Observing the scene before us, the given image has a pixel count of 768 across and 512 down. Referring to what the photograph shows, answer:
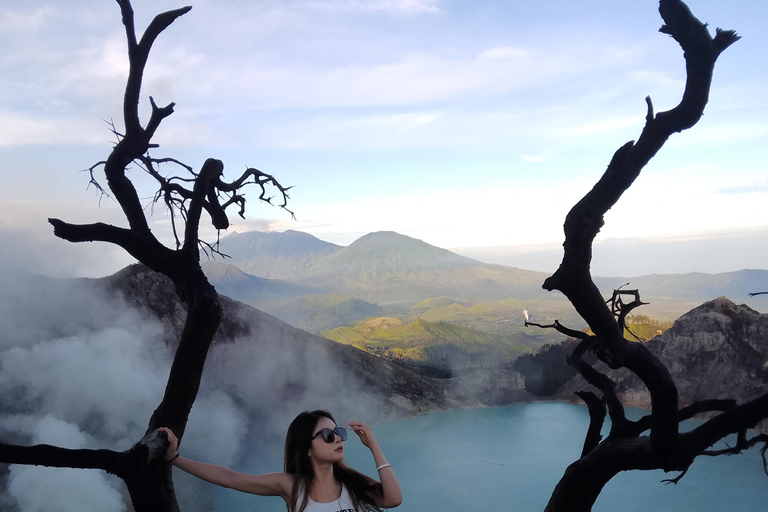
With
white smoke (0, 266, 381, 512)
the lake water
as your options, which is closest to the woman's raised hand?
white smoke (0, 266, 381, 512)

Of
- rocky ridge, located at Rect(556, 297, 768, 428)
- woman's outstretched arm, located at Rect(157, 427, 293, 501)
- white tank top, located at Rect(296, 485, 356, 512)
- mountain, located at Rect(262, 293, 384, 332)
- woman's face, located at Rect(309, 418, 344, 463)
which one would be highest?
woman's face, located at Rect(309, 418, 344, 463)

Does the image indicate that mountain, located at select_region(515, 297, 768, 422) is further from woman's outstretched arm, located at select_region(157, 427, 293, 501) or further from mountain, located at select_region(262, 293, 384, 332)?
mountain, located at select_region(262, 293, 384, 332)

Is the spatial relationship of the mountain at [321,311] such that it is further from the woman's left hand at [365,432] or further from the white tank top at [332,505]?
the white tank top at [332,505]

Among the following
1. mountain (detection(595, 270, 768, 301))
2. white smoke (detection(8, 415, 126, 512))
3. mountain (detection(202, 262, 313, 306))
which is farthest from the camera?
mountain (detection(595, 270, 768, 301))

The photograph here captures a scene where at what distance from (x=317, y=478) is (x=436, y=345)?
72.0 m

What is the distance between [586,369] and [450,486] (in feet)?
91.3

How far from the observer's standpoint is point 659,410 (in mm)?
3314

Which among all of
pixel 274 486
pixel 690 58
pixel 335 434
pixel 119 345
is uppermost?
pixel 690 58

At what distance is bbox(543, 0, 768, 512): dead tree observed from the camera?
289cm

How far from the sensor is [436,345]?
73.7 metres

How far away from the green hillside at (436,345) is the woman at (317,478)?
60.6 meters

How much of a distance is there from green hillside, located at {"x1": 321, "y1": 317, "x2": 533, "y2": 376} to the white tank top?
60.7m

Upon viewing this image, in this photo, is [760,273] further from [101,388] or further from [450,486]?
[101,388]

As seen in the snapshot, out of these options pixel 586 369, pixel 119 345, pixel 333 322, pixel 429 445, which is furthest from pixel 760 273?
pixel 586 369
